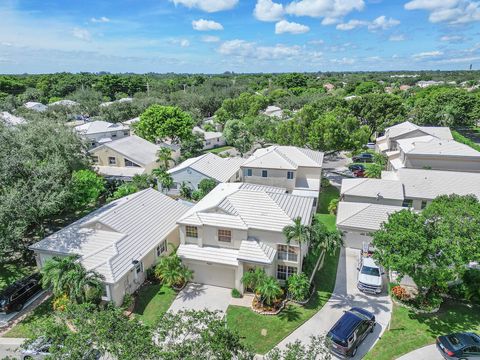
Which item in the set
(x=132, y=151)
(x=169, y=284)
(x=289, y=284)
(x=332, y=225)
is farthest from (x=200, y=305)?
(x=132, y=151)

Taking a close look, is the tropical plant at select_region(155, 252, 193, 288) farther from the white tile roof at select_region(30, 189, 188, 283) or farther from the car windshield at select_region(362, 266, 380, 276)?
the car windshield at select_region(362, 266, 380, 276)

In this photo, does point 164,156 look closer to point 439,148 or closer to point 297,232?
point 297,232

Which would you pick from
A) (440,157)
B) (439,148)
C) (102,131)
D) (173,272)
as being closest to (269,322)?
(173,272)

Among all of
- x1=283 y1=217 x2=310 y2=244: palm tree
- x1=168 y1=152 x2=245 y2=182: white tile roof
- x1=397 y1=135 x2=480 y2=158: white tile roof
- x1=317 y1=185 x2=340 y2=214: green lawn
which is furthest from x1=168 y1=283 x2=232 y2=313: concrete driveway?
x1=397 y1=135 x2=480 y2=158: white tile roof

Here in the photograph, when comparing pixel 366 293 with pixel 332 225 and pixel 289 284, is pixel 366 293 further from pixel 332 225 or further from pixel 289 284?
pixel 332 225

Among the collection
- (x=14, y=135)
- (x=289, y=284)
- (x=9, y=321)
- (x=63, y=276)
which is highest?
(x=14, y=135)
